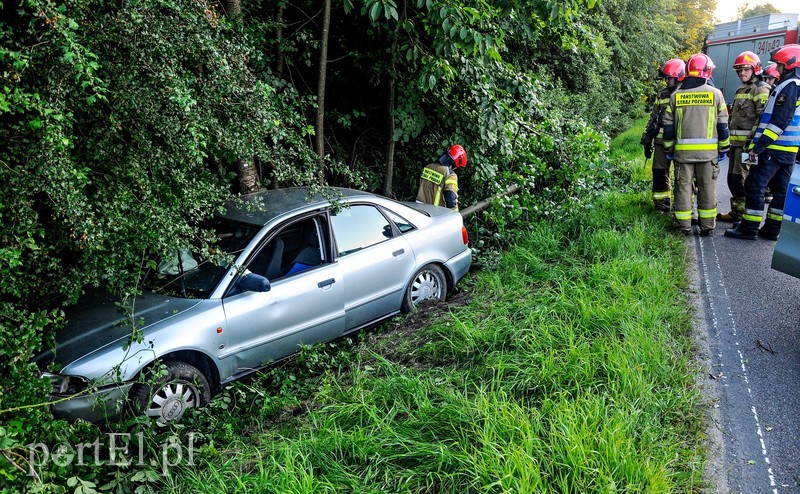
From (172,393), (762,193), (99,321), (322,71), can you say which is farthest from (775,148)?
(99,321)

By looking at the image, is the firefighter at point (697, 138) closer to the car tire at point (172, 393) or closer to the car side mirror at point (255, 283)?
the car side mirror at point (255, 283)

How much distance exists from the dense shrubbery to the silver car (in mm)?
255

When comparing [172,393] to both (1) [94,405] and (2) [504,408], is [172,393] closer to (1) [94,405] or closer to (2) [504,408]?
(1) [94,405]

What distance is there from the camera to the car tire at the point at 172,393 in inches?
153

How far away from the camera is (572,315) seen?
15.1 ft

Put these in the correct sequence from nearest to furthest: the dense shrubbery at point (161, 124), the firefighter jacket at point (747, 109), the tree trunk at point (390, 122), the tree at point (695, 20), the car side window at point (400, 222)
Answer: the dense shrubbery at point (161, 124)
the car side window at point (400, 222)
the tree trunk at point (390, 122)
the firefighter jacket at point (747, 109)
the tree at point (695, 20)

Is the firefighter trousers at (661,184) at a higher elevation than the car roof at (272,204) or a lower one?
lower

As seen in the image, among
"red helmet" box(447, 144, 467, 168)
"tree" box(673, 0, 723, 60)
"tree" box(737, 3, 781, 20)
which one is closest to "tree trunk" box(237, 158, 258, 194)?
"red helmet" box(447, 144, 467, 168)

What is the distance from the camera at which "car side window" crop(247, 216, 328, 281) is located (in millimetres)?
4727

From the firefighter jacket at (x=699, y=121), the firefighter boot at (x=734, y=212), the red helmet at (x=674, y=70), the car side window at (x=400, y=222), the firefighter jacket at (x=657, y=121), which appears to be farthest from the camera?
the firefighter jacket at (x=657, y=121)

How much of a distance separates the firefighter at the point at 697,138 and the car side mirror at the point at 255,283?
196 inches

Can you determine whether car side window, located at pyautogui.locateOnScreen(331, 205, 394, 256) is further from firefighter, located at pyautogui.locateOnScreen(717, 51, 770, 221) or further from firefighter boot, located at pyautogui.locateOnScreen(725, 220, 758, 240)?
firefighter, located at pyautogui.locateOnScreen(717, 51, 770, 221)

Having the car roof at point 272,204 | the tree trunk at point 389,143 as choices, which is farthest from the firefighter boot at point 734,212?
the car roof at point 272,204

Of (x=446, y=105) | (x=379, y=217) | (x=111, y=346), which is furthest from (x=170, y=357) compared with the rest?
(x=446, y=105)
